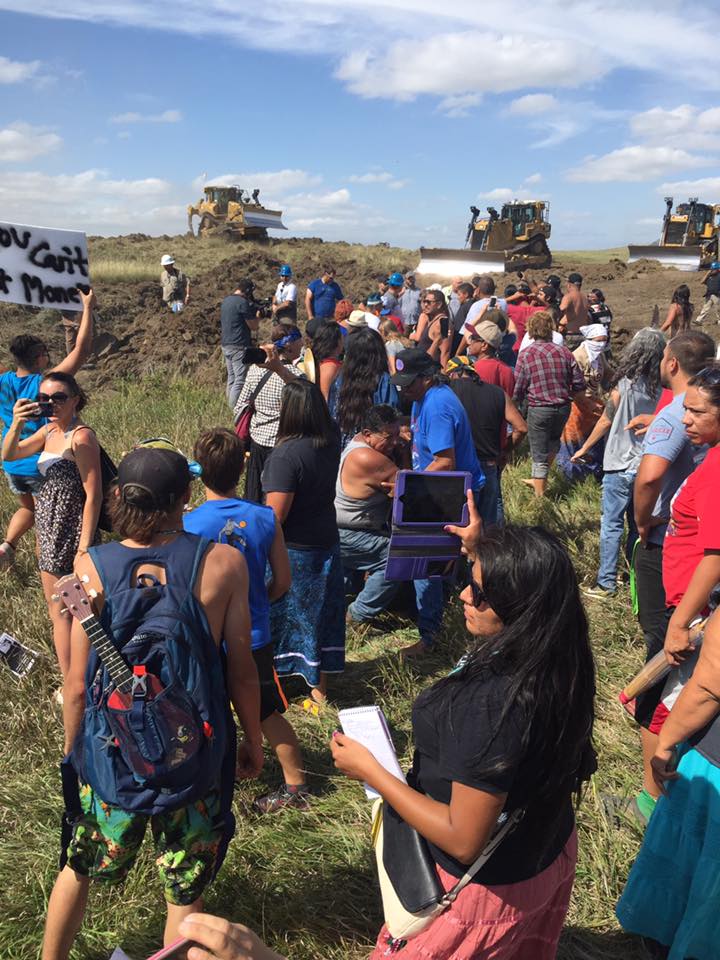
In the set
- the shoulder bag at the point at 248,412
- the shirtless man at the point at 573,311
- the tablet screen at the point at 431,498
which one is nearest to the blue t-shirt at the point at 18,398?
the shoulder bag at the point at 248,412

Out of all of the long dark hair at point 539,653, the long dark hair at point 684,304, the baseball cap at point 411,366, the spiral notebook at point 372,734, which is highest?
the long dark hair at point 684,304

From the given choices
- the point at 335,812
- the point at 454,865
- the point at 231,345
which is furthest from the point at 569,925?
the point at 231,345

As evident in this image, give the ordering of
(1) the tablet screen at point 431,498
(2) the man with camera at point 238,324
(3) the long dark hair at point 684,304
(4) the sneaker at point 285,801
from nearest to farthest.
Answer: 1. (4) the sneaker at point 285,801
2. (1) the tablet screen at point 431,498
3. (3) the long dark hair at point 684,304
4. (2) the man with camera at point 238,324

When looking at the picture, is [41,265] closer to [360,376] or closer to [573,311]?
[360,376]

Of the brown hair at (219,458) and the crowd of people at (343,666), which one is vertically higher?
the brown hair at (219,458)

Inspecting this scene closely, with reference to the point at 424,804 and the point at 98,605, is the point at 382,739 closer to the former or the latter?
the point at 424,804

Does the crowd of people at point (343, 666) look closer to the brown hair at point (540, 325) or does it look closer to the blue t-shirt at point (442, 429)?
the blue t-shirt at point (442, 429)

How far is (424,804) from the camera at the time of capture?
1729mm

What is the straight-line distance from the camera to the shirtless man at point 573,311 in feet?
31.5

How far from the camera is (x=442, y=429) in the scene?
4.52m

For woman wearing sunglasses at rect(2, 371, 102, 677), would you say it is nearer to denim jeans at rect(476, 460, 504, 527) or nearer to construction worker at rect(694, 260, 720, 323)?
denim jeans at rect(476, 460, 504, 527)

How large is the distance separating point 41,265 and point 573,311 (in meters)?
6.65

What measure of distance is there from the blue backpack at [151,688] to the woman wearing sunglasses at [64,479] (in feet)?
6.28

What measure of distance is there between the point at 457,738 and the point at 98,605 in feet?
3.30
